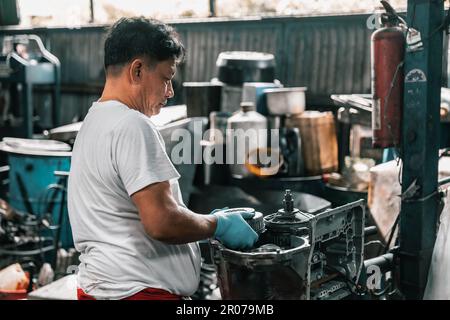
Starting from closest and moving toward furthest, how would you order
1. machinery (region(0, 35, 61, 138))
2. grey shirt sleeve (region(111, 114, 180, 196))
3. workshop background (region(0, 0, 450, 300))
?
grey shirt sleeve (region(111, 114, 180, 196)) → workshop background (region(0, 0, 450, 300)) → machinery (region(0, 35, 61, 138))

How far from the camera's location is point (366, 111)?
12.9 feet

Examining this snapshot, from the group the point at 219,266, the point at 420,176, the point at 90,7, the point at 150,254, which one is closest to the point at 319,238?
the point at 219,266

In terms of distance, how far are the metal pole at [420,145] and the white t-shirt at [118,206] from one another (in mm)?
1711

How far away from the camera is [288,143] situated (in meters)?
5.54

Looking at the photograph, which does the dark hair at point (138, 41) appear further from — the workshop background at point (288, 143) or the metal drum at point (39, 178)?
the metal drum at point (39, 178)

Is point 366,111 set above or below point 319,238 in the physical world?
above

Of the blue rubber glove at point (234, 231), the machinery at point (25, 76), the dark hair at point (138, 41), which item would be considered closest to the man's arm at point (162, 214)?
the blue rubber glove at point (234, 231)

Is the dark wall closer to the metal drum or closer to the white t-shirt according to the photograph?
the metal drum

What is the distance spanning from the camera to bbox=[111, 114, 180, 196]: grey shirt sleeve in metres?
1.83

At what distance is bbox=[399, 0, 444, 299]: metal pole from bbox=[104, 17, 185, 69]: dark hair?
1749 mm

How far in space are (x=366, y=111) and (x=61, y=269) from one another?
10.1 ft

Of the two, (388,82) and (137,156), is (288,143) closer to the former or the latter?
(388,82)

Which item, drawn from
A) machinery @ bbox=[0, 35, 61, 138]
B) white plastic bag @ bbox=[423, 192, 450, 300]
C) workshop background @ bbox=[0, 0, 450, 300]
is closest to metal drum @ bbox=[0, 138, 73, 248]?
workshop background @ bbox=[0, 0, 450, 300]

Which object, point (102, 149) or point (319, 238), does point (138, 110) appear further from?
point (319, 238)
